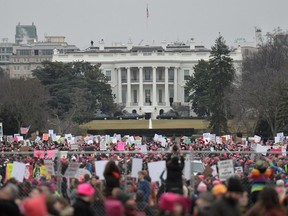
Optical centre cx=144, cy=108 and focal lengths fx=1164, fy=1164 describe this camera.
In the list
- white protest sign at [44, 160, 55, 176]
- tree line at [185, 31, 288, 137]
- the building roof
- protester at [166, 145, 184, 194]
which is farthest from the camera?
the building roof

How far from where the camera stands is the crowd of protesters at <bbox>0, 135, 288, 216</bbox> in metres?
13.8

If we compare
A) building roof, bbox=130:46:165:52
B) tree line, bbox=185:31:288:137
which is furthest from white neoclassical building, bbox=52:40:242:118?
tree line, bbox=185:31:288:137

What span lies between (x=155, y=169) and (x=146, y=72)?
160 meters

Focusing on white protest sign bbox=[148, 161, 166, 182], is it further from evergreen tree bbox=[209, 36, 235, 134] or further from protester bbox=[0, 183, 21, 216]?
evergreen tree bbox=[209, 36, 235, 134]

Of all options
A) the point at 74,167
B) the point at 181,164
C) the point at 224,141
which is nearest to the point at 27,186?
the point at 74,167

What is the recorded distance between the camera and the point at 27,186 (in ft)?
70.9

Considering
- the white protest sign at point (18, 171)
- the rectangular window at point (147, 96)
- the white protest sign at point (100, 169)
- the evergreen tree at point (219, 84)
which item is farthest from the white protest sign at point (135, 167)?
the rectangular window at point (147, 96)

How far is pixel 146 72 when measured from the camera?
18138cm

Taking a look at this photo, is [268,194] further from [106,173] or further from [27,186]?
[27,186]

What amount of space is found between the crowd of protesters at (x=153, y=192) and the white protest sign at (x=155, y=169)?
0.10 metres

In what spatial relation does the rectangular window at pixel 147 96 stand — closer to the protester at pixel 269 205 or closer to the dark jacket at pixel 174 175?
the dark jacket at pixel 174 175

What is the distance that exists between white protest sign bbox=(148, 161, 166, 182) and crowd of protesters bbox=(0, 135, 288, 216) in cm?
10

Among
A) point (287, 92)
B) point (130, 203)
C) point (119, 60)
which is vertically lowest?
point (130, 203)

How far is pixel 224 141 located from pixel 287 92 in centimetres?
1824
